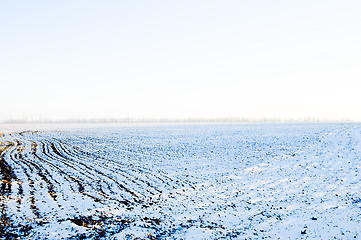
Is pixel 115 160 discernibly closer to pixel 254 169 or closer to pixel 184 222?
pixel 254 169

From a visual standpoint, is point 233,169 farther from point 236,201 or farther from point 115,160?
point 115,160

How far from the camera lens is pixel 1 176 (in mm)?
16000

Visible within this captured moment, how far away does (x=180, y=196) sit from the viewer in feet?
46.0

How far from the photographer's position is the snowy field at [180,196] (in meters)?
9.62

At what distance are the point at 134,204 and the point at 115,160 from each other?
38.4ft

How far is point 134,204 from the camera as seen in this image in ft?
41.1

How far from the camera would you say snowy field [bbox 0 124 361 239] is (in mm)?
9625

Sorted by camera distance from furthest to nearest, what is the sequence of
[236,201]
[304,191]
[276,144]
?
[276,144], [304,191], [236,201]

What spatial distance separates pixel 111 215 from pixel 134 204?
1.73 metres

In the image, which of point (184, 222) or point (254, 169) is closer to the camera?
point (184, 222)

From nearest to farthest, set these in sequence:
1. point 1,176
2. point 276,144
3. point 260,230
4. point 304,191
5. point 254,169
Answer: point 260,230, point 304,191, point 1,176, point 254,169, point 276,144

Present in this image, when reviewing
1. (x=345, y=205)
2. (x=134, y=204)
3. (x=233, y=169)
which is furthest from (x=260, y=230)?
(x=233, y=169)

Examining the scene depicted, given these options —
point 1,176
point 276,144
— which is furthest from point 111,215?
point 276,144

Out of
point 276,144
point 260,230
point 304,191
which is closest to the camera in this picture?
point 260,230
